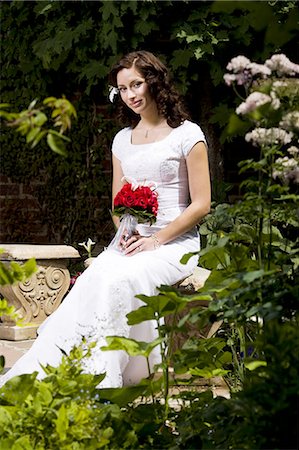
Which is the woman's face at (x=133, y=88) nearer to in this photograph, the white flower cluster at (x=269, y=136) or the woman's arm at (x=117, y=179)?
the woman's arm at (x=117, y=179)

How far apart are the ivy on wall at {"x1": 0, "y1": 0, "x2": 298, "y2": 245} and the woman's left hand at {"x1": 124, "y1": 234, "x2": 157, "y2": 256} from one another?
1885 millimetres

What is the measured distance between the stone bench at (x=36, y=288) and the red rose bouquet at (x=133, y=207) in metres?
1.59

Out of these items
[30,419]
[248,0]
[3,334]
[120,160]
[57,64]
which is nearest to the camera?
[248,0]

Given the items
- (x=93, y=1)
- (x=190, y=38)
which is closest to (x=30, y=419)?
(x=190, y=38)

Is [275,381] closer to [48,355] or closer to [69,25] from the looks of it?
[48,355]

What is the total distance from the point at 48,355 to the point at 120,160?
1.07 metres

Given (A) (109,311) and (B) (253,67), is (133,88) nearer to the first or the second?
(A) (109,311)

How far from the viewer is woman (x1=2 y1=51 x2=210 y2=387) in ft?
11.2

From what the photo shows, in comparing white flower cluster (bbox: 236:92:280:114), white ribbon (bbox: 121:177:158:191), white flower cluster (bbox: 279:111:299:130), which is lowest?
white ribbon (bbox: 121:177:158:191)

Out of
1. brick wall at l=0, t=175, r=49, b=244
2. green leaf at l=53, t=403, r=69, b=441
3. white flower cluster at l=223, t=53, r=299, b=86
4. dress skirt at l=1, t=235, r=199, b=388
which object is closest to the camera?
green leaf at l=53, t=403, r=69, b=441

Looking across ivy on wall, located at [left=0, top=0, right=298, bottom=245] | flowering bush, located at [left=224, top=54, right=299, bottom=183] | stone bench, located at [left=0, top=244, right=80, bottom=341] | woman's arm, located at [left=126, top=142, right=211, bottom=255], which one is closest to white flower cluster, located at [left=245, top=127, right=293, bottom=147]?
flowering bush, located at [left=224, top=54, right=299, bottom=183]

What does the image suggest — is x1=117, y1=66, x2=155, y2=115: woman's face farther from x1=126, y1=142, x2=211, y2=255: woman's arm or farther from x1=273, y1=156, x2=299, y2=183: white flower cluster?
x1=273, y1=156, x2=299, y2=183: white flower cluster

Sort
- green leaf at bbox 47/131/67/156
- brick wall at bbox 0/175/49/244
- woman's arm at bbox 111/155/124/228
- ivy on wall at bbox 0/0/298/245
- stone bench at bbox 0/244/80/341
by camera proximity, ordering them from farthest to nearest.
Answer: brick wall at bbox 0/175/49/244 → ivy on wall at bbox 0/0/298/245 → stone bench at bbox 0/244/80/341 → woman's arm at bbox 111/155/124/228 → green leaf at bbox 47/131/67/156

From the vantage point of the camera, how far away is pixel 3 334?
5270mm
